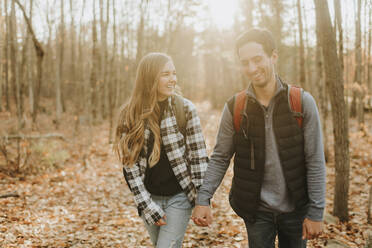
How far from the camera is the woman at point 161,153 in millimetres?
2646

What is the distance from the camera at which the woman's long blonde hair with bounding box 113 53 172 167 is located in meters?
2.66

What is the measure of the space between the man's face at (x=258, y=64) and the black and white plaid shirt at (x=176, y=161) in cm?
75

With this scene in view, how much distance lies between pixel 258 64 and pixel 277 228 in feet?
4.35

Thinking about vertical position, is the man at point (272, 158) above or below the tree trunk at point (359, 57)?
below

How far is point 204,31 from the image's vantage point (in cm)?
3044

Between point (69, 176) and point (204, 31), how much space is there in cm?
2455

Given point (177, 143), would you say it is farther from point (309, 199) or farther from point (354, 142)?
point (354, 142)

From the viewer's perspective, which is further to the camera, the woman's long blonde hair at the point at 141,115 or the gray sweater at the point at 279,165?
the woman's long blonde hair at the point at 141,115

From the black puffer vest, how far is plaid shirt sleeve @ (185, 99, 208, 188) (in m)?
0.40

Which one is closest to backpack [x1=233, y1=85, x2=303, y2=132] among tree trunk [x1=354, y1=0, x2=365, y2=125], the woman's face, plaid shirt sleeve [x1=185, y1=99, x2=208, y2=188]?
plaid shirt sleeve [x1=185, y1=99, x2=208, y2=188]

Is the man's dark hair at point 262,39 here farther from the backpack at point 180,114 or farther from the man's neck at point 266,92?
the backpack at point 180,114

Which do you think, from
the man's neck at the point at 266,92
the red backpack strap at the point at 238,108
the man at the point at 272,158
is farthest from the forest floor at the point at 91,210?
the man's neck at the point at 266,92

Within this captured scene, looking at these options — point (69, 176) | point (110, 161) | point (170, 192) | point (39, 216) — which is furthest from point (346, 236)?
point (110, 161)

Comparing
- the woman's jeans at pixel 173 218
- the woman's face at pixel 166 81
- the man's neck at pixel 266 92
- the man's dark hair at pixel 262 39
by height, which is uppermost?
the man's dark hair at pixel 262 39
